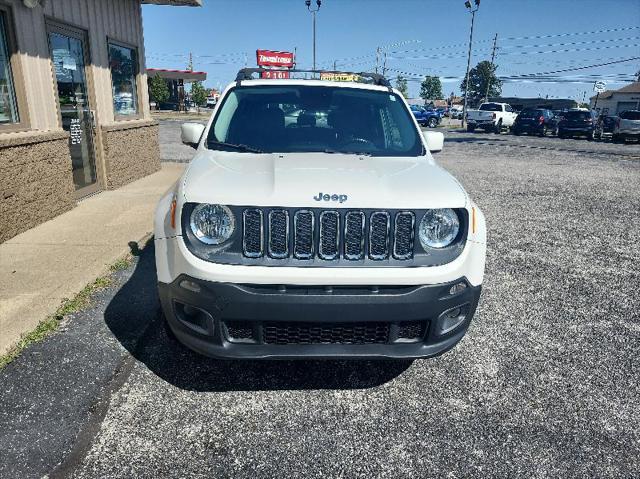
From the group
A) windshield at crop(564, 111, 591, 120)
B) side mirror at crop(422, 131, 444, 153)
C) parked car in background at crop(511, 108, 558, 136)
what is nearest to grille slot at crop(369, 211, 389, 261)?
side mirror at crop(422, 131, 444, 153)

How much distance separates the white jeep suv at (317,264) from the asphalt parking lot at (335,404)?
46 centimetres

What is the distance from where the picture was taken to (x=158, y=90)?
5422cm

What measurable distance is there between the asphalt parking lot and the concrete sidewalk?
13.1 inches

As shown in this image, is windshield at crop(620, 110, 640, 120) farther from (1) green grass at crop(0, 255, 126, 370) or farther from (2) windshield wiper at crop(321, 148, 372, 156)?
(1) green grass at crop(0, 255, 126, 370)

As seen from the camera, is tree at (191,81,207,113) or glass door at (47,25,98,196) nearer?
glass door at (47,25,98,196)

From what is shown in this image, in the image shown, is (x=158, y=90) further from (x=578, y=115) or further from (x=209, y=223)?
(x=209, y=223)

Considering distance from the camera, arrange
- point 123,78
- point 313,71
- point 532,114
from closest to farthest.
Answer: point 313,71
point 123,78
point 532,114

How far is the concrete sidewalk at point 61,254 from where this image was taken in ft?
12.5

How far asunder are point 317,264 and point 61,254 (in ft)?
12.1

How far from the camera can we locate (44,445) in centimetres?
246

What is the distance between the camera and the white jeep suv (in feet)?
8.09

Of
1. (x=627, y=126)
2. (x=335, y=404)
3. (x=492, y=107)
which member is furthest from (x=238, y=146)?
(x=492, y=107)

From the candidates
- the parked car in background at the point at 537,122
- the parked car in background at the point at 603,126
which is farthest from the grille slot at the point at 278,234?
the parked car in background at the point at 603,126

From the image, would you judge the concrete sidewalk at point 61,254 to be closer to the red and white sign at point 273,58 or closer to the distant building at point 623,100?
the red and white sign at point 273,58
